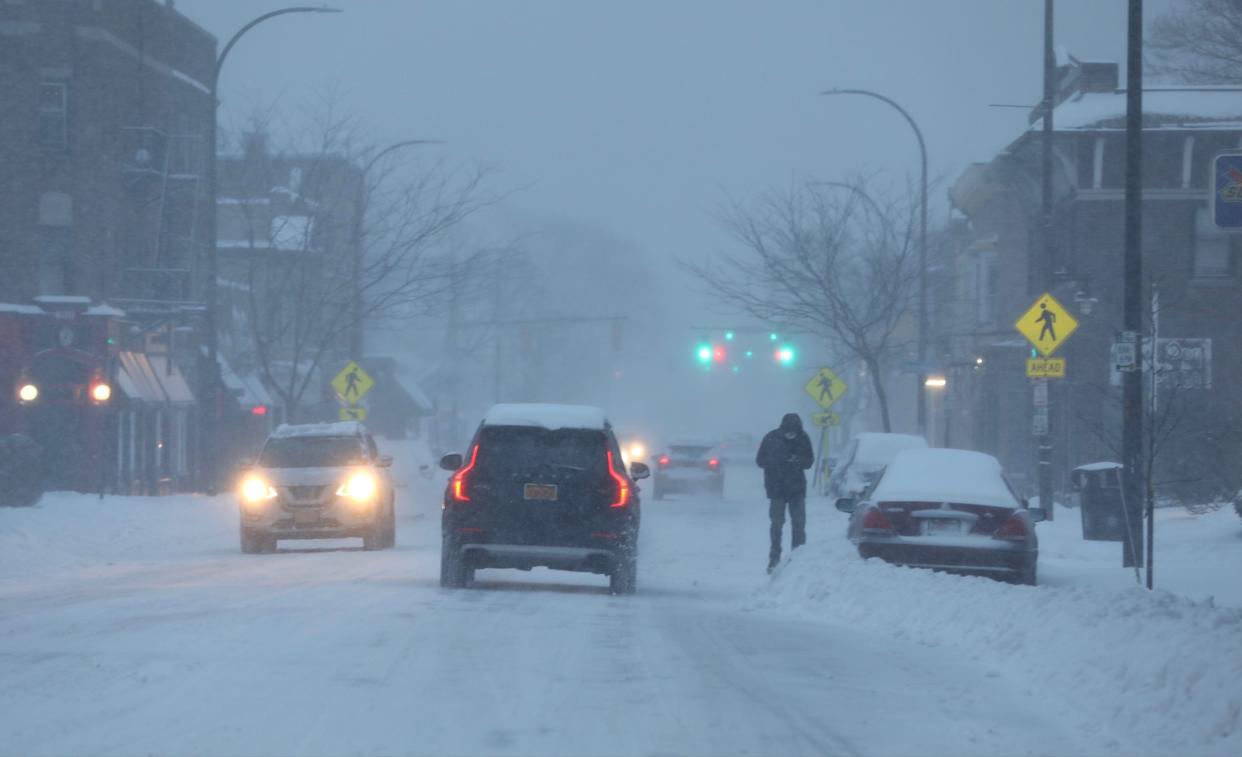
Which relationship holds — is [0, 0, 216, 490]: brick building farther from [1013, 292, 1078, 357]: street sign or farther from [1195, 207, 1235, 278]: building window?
[1195, 207, 1235, 278]: building window

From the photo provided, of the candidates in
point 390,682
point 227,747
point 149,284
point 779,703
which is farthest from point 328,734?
point 149,284

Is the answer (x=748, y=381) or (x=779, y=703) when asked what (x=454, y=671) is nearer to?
(x=779, y=703)

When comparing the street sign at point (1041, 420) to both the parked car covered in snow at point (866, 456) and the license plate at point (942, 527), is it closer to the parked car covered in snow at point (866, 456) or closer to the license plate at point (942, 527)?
the parked car covered in snow at point (866, 456)

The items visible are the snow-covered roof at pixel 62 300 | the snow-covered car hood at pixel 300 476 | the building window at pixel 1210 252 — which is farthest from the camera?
the building window at pixel 1210 252

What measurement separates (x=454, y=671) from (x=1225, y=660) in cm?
450

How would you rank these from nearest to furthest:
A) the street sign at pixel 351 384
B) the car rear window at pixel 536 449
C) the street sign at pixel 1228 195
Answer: the street sign at pixel 1228 195
the car rear window at pixel 536 449
the street sign at pixel 351 384

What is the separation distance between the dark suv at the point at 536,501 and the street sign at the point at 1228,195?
662 cm

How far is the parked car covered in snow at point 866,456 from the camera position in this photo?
106 ft

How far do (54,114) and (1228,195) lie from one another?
3497 centimetres

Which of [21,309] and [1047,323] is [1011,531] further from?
[21,309]

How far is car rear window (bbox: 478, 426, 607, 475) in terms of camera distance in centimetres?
1627

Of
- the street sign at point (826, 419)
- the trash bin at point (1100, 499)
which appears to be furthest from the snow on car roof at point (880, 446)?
the street sign at point (826, 419)

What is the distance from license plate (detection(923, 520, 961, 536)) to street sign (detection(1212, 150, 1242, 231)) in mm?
4971

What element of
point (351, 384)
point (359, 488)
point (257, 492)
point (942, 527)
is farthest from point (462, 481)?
point (351, 384)
